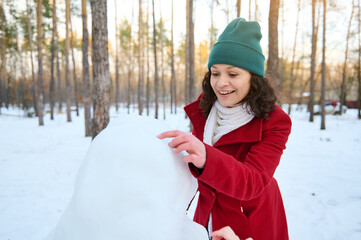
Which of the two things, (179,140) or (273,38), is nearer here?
(179,140)

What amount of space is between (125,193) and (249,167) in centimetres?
49

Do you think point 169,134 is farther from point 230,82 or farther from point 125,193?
point 230,82

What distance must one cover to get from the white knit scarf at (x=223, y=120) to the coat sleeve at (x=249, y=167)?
113 millimetres

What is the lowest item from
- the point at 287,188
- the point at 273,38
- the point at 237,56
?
the point at 287,188

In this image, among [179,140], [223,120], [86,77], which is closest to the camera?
[179,140]

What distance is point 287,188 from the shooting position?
14.4 feet

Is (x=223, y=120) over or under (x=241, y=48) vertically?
under

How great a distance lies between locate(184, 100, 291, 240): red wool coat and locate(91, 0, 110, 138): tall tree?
3.78 metres

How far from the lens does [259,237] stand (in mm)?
1029

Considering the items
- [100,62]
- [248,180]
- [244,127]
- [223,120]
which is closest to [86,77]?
[100,62]

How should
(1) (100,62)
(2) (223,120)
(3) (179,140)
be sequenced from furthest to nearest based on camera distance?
(1) (100,62) → (2) (223,120) → (3) (179,140)

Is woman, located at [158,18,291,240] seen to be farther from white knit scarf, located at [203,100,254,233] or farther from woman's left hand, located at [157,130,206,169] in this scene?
woman's left hand, located at [157,130,206,169]

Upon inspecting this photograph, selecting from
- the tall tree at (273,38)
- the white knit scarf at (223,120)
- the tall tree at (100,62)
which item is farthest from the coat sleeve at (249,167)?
the tall tree at (273,38)

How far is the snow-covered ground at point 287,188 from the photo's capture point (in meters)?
3.01
